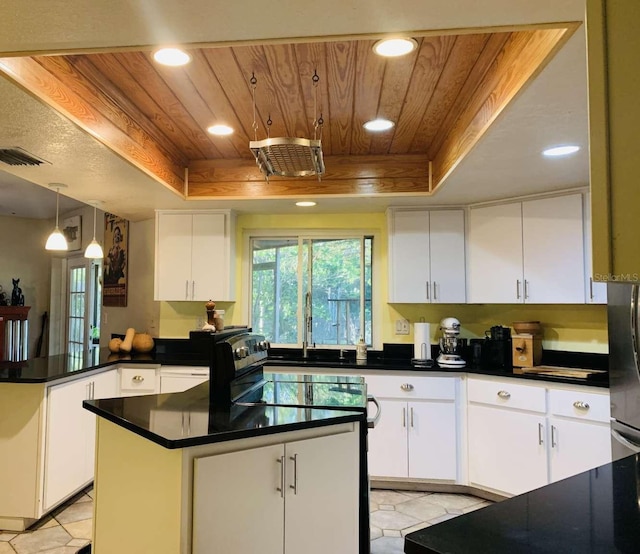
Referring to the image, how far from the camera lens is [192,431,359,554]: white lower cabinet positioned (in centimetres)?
164

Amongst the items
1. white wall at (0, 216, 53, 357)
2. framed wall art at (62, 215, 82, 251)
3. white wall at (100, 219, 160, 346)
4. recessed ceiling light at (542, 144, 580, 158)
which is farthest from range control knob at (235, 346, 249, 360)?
white wall at (0, 216, 53, 357)

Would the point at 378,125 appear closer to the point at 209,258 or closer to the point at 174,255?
the point at 209,258

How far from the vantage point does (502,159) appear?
2699mm

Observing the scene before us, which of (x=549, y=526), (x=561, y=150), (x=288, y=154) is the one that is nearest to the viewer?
(x=549, y=526)

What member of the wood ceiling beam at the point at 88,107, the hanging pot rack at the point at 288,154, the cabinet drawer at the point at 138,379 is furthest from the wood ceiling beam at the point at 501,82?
the cabinet drawer at the point at 138,379

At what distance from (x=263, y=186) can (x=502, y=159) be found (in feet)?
5.69

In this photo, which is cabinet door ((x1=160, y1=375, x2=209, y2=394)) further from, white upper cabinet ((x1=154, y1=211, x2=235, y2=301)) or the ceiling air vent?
the ceiling air vent

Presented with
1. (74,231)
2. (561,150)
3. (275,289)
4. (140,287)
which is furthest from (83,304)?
(561,150)

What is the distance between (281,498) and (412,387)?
1.94 metres

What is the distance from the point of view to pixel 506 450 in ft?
10.7

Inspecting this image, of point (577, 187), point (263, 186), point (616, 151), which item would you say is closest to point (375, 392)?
point (263, 186)

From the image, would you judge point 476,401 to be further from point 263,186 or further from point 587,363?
point 263,186

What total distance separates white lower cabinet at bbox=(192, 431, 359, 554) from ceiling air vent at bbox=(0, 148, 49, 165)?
6.40ft

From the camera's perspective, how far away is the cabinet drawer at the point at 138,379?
388 centimetres
